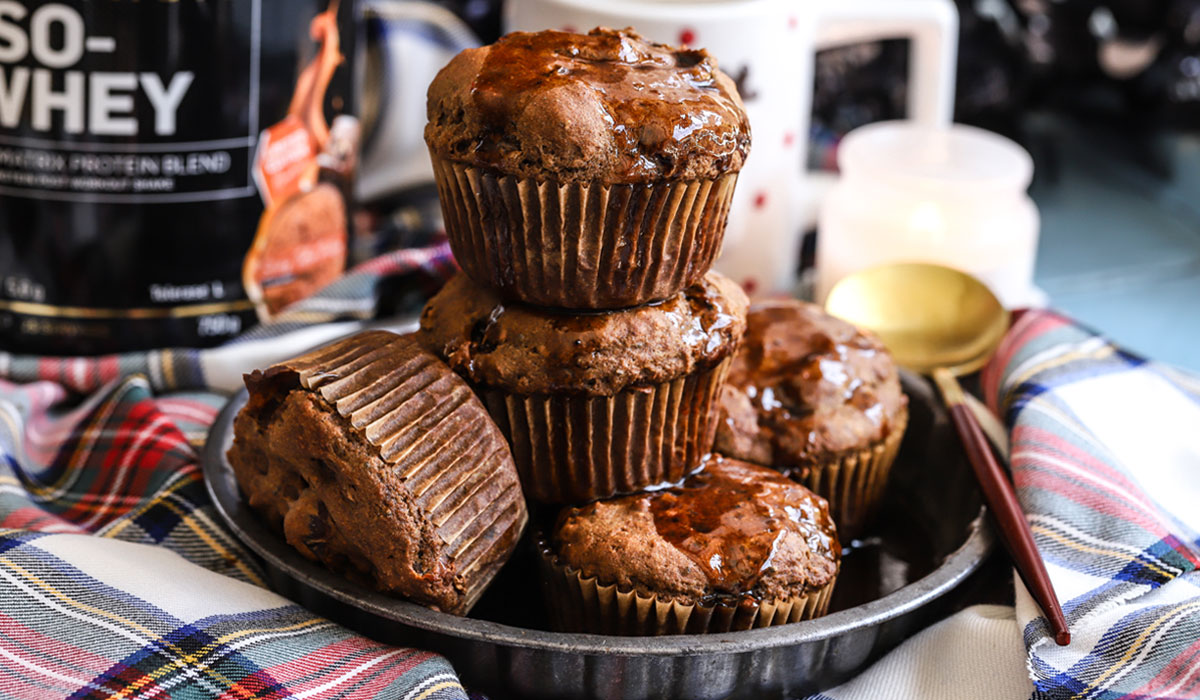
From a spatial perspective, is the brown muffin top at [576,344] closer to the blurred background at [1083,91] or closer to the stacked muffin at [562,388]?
the stacked muffin at [562,388]

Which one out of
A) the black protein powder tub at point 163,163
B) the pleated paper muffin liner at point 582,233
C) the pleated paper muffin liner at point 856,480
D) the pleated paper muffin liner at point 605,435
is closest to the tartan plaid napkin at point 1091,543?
the pleated paper muffin liner at point 856,480

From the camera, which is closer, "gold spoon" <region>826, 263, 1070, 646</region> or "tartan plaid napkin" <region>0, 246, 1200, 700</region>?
"tartan plaid napkin" <region>0, 246, 1200, 700</region>

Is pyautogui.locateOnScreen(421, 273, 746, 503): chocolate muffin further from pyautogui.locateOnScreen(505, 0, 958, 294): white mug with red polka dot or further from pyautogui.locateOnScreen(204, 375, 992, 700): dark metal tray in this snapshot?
pyautogui.locateOnScreen(505, 0, 958, 294): white mug with red polka dot

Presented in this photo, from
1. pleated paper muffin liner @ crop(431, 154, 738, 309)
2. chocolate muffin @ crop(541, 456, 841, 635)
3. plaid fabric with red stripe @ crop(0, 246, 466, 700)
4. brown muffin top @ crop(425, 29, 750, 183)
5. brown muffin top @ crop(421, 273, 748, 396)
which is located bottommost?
plaid fabric with red stripe @ crop(0, 246, 466, 700)

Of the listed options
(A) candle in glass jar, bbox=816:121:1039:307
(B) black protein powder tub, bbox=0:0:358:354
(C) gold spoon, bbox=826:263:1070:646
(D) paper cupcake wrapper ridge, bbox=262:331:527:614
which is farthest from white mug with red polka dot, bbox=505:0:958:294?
(D) paper cupcake wrapper ridge, bbox=262:331:527:614

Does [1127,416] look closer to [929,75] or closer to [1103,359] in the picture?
[1103,359]

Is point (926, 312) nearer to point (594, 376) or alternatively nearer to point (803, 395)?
point (803, 395)

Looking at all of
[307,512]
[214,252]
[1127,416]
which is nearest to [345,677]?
[307,512]
